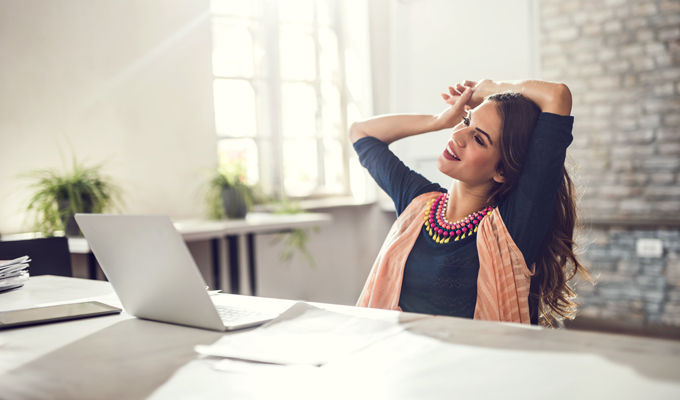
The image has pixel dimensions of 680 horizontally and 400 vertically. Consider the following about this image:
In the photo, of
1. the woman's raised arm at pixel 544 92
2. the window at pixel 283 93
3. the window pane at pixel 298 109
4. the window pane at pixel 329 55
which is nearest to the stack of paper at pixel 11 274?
the woman's raised arm at pixel 544 92

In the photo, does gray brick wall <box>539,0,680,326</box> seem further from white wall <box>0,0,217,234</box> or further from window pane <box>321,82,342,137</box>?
white wall <box>0,0,217,234</box>

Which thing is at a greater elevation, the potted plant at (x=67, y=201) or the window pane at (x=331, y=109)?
the window pane at (x=331, y=109)

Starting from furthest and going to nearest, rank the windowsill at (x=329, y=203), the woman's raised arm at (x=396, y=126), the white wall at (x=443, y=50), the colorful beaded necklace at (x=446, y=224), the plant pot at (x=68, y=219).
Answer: the windowsill at (x=329, y=203) → the white wall at (x=443, y=50) → the plant pot at (x=68, y=219) → the woman's raised arm at (x=396, y=126) → the colorful beaded necklace at (x=446, y=224)

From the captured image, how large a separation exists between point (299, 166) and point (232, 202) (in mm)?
1181

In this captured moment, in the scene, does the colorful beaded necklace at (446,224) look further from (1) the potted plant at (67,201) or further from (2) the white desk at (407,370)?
(1) the potted plant at (67,201)

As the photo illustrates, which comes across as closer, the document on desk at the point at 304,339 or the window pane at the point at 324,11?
the document on desk at the point at 304,339

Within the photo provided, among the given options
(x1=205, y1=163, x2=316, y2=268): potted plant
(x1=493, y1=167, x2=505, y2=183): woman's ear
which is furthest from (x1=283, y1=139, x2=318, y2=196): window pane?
(x1=493, y1=167, x2=505, y2=183): woman's ear

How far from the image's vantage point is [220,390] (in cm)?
63

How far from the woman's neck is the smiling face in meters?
0.05

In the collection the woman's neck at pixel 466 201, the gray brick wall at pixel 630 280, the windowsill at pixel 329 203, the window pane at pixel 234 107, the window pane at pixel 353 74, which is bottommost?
the gray brick wall at pixel 630 280

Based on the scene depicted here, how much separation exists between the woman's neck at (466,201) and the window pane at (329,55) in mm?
3069

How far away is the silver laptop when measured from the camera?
877 millimetres

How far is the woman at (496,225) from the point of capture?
124 cm

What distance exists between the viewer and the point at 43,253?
1.85 m
